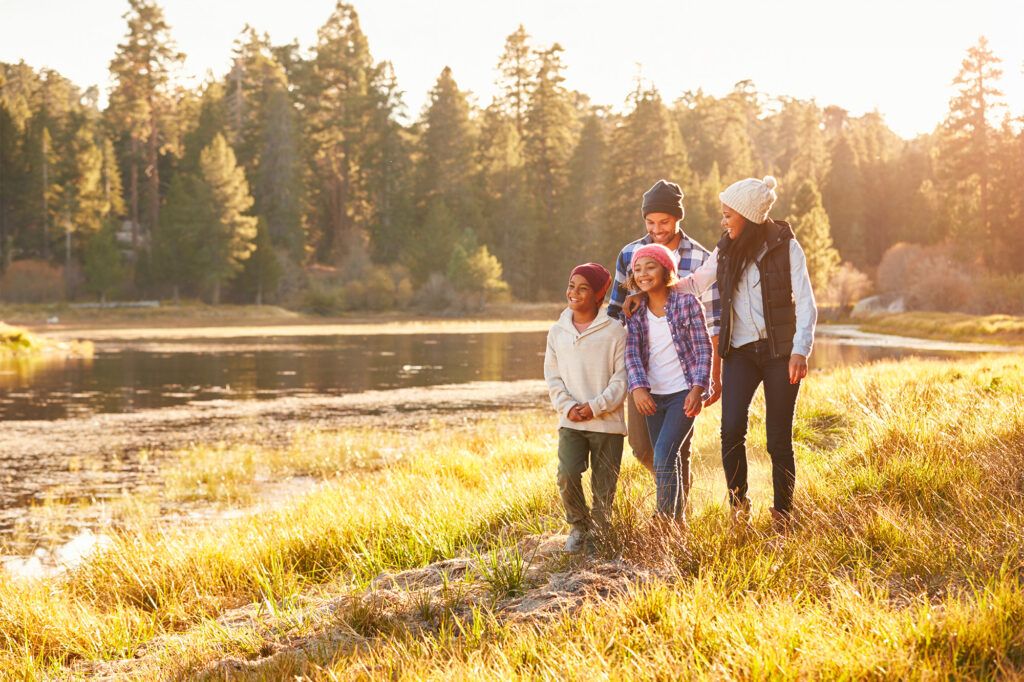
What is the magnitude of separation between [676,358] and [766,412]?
560mm

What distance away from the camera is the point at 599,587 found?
366 centimetres

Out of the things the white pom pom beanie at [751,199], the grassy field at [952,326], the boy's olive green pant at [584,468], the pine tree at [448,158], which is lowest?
the grassy field at [952,326]

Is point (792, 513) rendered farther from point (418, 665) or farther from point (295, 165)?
point (295, 165)

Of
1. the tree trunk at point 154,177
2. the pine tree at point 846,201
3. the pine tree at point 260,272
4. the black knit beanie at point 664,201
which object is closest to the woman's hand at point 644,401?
the black knit beanie at point 664,201

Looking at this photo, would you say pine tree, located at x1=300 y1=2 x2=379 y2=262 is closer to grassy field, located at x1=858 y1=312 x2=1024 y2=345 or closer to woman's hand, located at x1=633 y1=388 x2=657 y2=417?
grassy field, located at x1=858 y1=312 x2=1024 y2=345

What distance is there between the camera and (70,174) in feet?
182

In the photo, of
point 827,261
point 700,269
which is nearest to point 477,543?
point 700,269

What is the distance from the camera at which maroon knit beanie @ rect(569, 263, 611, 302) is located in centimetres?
442

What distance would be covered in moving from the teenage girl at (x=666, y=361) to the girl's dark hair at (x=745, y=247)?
0.86ft

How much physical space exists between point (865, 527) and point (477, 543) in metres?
2.21

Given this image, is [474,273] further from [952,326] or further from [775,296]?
[775,296]

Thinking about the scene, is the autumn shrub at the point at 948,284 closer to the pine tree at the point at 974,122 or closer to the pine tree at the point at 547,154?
the pine tree at the point at 974,122

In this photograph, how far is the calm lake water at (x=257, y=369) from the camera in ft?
62.2

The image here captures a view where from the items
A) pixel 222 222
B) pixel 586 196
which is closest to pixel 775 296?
pixel 222 222
